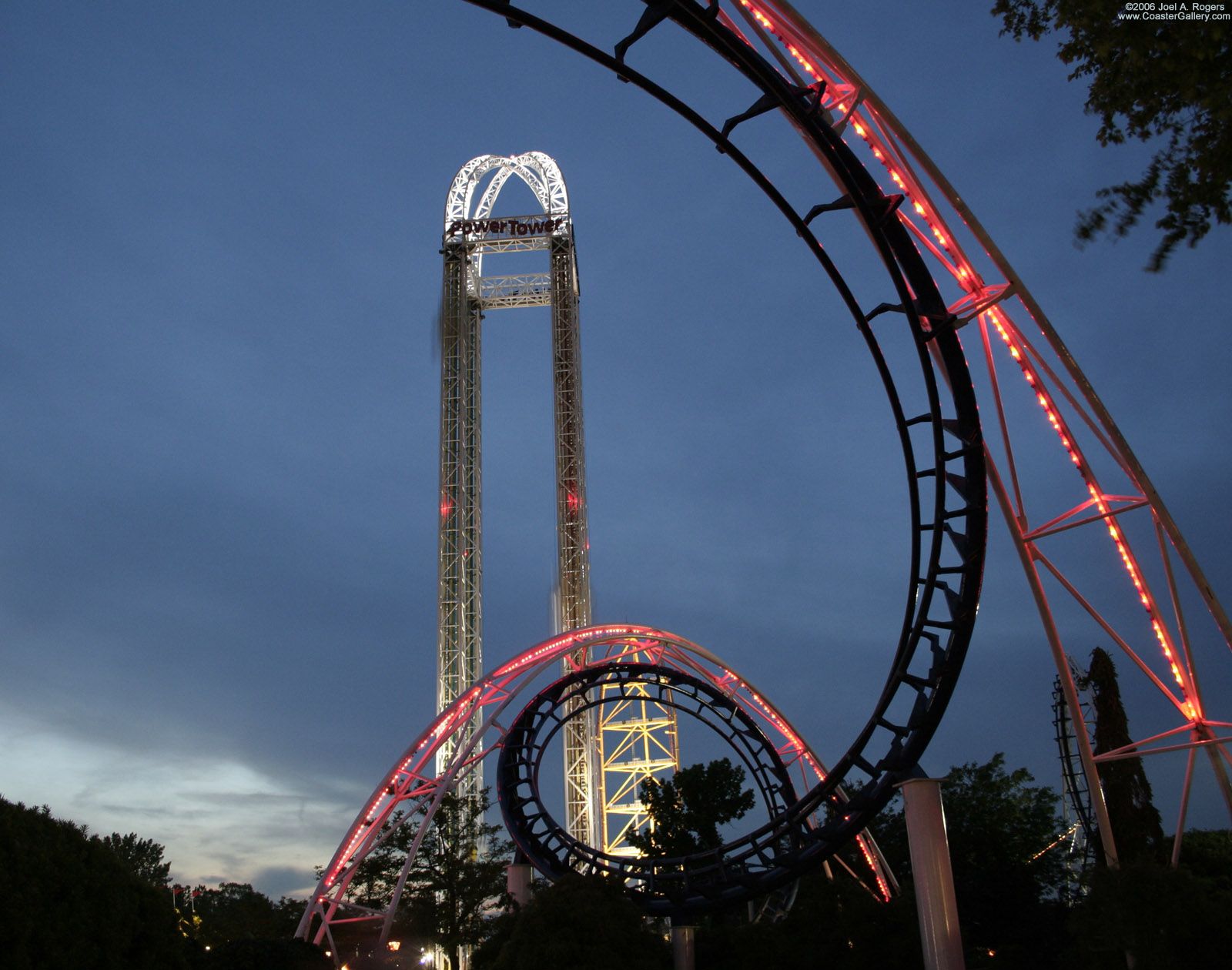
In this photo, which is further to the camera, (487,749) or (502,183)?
(502,183)

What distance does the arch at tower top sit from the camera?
207 ft

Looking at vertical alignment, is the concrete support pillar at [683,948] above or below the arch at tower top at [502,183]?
below

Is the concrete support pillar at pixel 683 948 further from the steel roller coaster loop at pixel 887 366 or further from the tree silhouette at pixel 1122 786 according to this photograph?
the tree silhouette at pixel 1122 786

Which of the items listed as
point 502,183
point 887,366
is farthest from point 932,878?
point 502,183

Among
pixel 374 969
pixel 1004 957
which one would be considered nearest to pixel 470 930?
pixel 374 969

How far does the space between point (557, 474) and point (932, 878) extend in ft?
140

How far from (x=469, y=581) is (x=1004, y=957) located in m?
35.1

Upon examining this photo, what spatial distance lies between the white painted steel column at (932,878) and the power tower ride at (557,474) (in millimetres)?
30894

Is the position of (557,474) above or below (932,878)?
above

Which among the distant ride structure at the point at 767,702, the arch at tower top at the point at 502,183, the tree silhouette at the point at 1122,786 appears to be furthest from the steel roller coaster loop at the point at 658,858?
Answer: the arch at tower top at the point at 502,183

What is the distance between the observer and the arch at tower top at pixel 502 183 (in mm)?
62969

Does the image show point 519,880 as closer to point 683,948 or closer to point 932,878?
point 683,948

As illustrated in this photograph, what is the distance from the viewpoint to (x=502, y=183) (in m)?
64.5

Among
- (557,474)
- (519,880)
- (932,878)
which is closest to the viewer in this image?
(932,878)
